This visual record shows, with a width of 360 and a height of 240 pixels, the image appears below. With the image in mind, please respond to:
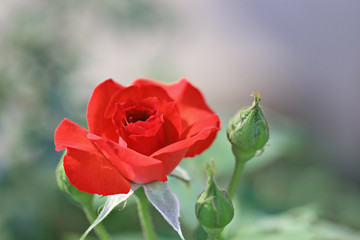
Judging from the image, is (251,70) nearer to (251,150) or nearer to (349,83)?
(349,83)

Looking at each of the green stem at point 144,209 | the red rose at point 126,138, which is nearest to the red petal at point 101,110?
the red rose at point 126,138

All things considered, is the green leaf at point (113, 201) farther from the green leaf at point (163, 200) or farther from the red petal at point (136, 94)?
the red petal at point (136, 94)

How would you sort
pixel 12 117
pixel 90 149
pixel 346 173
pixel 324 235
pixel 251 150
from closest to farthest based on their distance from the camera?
pixel 90 149
pixel 251 150
pixel 324 235
pixel 12 117
pixel 346 173

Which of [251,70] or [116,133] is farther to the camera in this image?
[251,70]

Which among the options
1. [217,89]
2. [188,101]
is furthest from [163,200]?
[217,89]

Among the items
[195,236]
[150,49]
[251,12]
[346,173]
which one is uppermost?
[251,12]

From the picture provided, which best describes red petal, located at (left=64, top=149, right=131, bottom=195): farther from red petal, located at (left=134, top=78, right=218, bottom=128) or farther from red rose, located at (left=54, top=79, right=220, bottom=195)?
red petal, located at (left=134, top=78, right=218, bottom=128)

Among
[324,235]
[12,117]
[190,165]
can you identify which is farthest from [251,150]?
[12,117]
